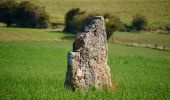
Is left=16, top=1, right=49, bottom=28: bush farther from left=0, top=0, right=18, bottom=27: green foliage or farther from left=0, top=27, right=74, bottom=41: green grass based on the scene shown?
left=0, top=27, right=74, bottom=41: green grass

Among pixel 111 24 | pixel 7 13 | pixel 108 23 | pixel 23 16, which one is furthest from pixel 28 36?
pixel 7 13

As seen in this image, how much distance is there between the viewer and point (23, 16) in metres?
89.1

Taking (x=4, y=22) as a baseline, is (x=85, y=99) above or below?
above

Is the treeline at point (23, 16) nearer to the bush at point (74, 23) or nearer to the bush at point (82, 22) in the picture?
the bush at point (74, 23)

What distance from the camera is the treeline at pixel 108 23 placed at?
8188cm

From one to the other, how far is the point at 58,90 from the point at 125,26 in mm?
79861

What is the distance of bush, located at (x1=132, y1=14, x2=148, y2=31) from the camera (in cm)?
9441

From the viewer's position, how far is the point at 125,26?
9619cm

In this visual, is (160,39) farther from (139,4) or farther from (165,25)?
(139,4)

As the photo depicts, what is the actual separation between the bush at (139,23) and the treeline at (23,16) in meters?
20.0

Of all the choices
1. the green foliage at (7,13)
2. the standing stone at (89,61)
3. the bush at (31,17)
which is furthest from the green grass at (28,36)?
the standing stone at (89,61)

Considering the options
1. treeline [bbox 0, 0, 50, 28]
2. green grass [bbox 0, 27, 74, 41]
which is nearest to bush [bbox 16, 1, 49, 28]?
treeline [bbox 0, 0, 50, 28]

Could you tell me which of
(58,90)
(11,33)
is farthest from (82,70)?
(11,33)

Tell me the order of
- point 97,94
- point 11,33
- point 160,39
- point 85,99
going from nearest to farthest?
point 85,99
point 97,94
point 11,33
point 160,39
